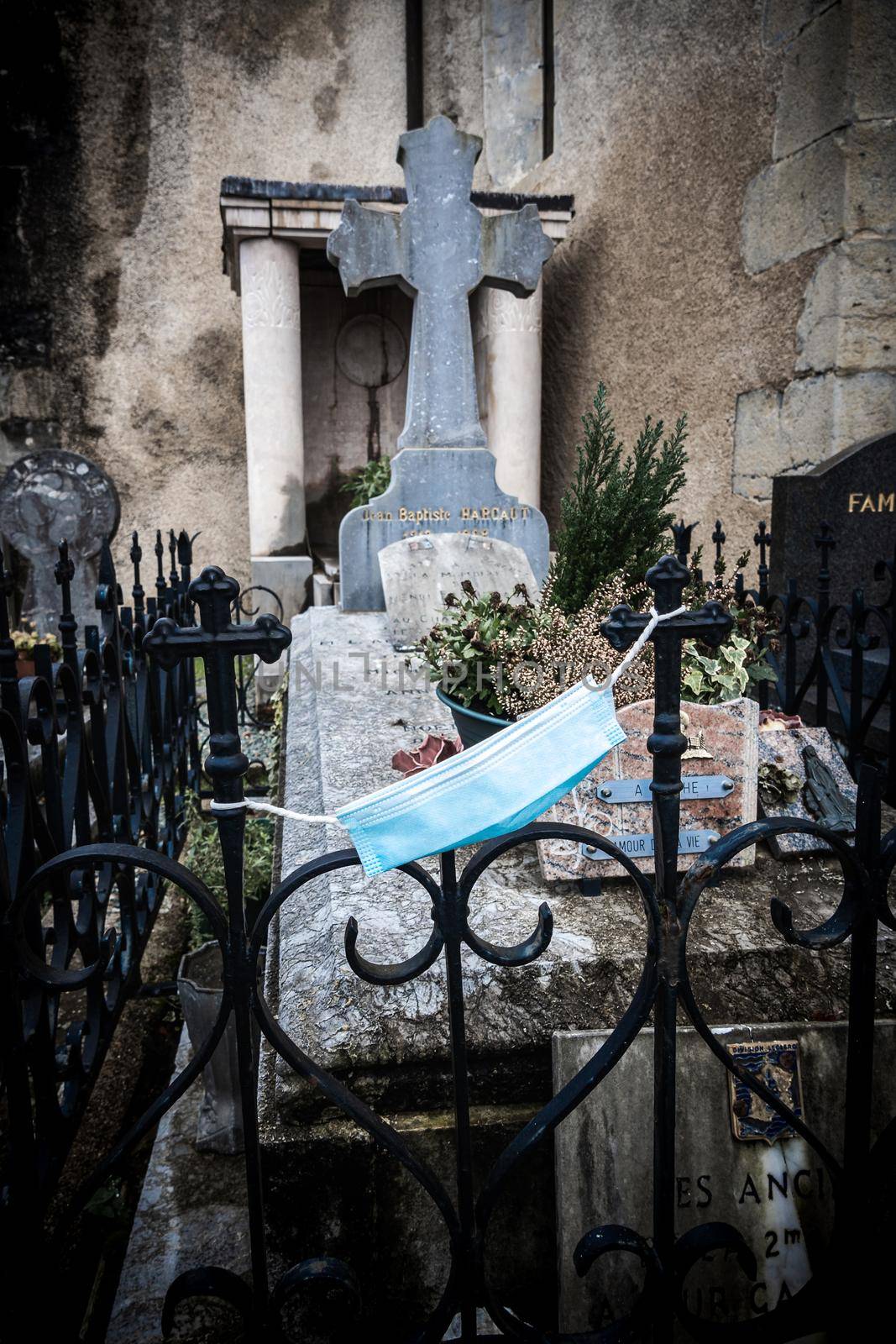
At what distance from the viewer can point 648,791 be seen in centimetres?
171

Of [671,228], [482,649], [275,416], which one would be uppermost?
[671,228]

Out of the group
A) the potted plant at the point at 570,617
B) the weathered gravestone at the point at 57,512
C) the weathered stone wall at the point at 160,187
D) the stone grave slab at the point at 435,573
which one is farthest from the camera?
the weathered stone wall at the point at 160,187

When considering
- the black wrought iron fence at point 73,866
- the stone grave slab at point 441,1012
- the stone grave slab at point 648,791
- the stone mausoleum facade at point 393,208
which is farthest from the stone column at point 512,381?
the stone grave slab at point 441,1012

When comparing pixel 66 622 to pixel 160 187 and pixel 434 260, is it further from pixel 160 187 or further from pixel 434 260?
pixel 160 187

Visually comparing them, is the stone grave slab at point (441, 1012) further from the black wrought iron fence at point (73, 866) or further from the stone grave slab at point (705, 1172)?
the black wrought iron fence at point (73, 866)

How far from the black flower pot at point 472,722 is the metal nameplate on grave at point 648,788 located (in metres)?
0.40

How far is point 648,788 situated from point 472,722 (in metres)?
0.59

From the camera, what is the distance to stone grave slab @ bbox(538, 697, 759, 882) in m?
1.68

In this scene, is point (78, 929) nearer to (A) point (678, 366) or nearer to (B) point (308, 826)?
(B) point (308, 826)

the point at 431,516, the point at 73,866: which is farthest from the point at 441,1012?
the point at 431,516

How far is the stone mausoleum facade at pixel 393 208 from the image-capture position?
4715 millimetres

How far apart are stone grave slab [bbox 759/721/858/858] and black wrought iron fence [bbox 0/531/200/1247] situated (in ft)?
4.40

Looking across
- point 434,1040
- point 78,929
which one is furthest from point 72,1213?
point 78,929

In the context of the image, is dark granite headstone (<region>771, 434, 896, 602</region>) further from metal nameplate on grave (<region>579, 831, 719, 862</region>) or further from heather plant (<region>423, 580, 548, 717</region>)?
metal nameplate on grave (<region>579, 831, 719, 862</region>)
